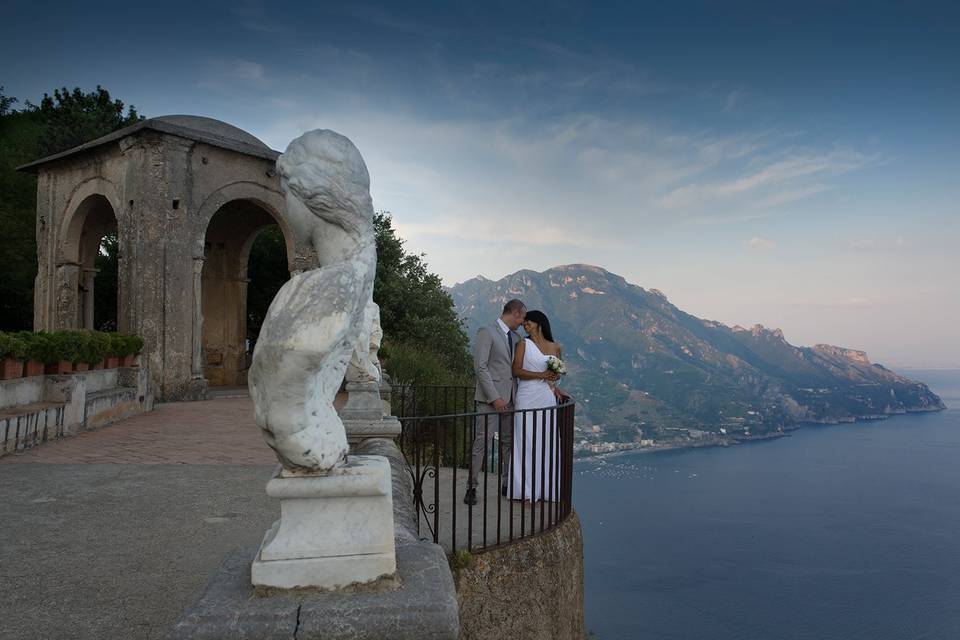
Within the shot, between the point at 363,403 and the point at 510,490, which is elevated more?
the point at 363,403

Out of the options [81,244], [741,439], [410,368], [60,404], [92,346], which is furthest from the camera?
[741,439]

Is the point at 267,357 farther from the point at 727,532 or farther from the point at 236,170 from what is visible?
the point at 727,532

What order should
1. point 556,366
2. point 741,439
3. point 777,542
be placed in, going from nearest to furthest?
point 556,366, point 777,542, point 741,439

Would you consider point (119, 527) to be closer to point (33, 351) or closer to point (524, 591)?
point (524, 591)

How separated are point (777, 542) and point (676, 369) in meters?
40.4

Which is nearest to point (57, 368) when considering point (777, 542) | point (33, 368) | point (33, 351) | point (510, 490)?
point (33, 368)

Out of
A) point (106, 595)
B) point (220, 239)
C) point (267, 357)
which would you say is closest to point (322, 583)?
point (267, 357)

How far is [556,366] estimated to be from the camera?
242 inches

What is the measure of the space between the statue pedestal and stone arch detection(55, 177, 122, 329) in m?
14.1

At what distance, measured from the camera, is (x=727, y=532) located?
155ft

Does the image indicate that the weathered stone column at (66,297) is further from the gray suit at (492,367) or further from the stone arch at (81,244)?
the gray suit at (492,367)

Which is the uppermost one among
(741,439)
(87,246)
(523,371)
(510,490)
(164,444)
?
(87,246)

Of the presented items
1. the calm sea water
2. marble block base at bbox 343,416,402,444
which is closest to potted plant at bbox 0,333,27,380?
marble block base at bbox 343,416,402,444

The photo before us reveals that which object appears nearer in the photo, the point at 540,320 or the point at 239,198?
the point at 540,320
